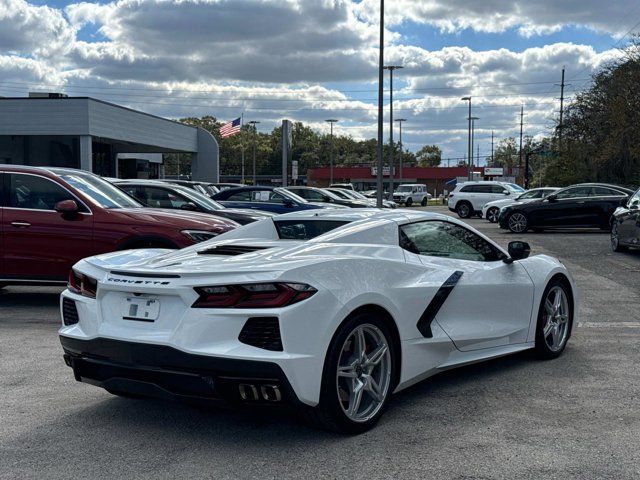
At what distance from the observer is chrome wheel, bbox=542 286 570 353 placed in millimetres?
6242

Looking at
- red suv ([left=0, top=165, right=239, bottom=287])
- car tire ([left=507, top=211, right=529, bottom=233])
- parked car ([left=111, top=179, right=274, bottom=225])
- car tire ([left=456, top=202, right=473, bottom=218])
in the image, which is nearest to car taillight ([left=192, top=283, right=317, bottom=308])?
red suv ([left=0, top=165, right=239, bottom=287])

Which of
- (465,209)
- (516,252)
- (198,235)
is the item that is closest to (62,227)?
(198,235)

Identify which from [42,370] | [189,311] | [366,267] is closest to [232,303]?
[189,311]

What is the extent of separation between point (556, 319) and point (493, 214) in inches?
952

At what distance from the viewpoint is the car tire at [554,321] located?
20.2 feet

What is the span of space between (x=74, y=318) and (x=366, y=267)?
1.90m

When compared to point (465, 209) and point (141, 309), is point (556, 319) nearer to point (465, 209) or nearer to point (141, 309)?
point (141, 309)

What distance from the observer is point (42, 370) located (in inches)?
236

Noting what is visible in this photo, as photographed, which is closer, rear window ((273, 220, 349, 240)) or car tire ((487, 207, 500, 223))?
rear window ((273, 220, 349, 240))

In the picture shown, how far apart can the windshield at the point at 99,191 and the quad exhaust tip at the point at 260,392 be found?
5.59 metres

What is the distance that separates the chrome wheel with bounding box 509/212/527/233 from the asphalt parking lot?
659 inches

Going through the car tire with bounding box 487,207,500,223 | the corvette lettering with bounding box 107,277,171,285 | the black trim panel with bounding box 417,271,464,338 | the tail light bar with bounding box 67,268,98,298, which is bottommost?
the car tire with bounding box 487,207,500,223

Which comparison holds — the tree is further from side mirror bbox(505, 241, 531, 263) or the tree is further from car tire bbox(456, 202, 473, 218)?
side mirror bbox(505, 241, 531, 263)

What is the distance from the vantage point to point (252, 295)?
13.0 feet
